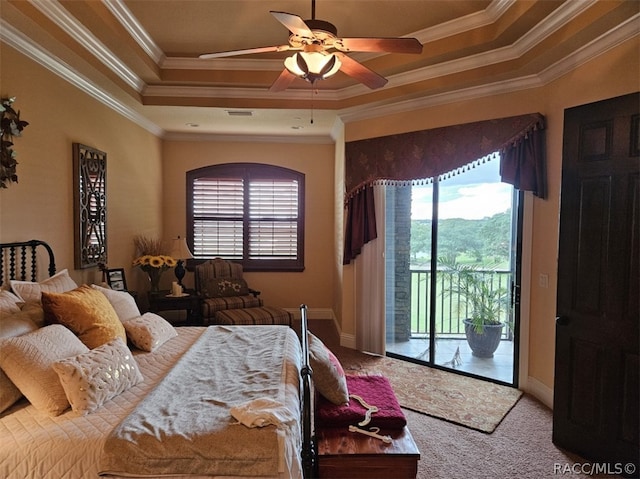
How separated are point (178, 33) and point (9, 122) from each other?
151 cm

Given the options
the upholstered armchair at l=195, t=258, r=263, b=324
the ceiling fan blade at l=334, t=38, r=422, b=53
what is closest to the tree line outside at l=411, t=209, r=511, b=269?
the ceiling fan blade at l=334, t=38, r=422, b=53

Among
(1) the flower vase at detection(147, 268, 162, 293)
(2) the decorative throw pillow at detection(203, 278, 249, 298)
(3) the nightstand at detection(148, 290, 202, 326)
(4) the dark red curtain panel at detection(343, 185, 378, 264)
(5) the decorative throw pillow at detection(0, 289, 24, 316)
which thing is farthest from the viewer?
(2) the decorative throw pillow at detection(203, 278, 249, 298)

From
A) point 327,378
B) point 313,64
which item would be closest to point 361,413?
point 327,378

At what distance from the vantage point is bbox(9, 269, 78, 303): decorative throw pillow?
2383 mm

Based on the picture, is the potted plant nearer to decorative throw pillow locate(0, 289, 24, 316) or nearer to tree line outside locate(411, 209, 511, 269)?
tree line outside locate(411, 209, 511, 269)

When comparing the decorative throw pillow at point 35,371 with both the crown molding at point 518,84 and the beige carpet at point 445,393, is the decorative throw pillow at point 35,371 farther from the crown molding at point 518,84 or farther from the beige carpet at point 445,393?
the crown molding at point 518,84

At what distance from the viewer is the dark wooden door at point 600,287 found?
91.4 inches

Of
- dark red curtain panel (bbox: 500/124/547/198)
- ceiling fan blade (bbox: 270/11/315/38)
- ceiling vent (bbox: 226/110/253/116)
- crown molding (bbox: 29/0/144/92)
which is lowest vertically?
dark red curtain panel (bbox: 500/124/547/198)

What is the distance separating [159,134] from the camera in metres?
5.68

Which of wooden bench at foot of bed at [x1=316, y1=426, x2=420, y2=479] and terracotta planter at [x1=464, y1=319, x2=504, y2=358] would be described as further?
terracotta planter at [x1=464, y1=319, x2=504, y2=358]

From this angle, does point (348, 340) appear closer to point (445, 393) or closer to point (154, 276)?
point (445, 393)

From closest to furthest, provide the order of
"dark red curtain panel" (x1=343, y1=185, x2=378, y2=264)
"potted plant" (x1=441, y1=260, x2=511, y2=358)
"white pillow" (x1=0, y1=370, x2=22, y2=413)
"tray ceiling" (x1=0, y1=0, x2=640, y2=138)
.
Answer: "white pillow" (x1=0, y1=370, x2=22, y2=413) → "tray ceiling" (x1=0, y1=0, x2=640, y2=138) → "potted plant" (x1=441, y1=260, x2=511, y2=358) → "dark red curtain panel" (x1=343, y1=185, x2=378, y2=264)

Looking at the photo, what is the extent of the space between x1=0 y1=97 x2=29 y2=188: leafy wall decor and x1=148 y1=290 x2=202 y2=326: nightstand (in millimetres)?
2232

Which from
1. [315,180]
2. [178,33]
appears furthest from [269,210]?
[178,33]
